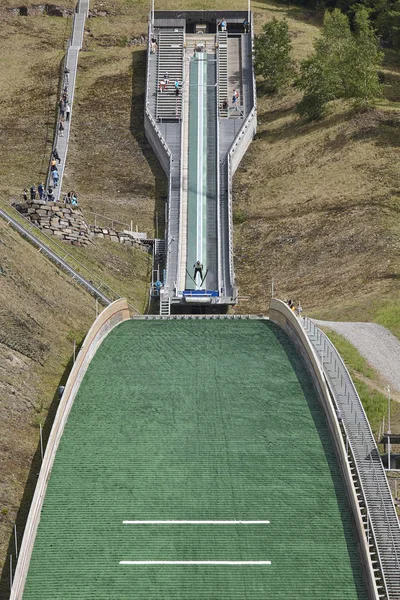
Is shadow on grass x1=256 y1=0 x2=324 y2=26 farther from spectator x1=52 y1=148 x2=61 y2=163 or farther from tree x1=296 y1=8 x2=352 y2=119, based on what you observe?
spectator x1=52 y1=148 x2=61 y2=163

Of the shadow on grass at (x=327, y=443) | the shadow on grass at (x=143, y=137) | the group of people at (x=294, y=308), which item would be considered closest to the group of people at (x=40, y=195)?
the shadow on grass at (x=143, y=137)

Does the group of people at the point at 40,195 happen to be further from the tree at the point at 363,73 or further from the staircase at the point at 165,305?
the tree at the point at 363,73

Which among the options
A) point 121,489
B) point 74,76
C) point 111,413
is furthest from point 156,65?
point 121,489

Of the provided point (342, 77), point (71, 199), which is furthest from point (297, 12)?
point (71, 199)

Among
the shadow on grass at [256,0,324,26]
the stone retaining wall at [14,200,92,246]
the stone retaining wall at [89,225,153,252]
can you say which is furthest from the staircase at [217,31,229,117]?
the stone retaining wall at [14,200,92,246]

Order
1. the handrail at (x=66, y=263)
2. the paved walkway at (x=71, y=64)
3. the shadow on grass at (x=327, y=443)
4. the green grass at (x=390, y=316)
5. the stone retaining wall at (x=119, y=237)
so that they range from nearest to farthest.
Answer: the shadow on grass at (x=327, y=443) → the green grass at (x=390, y=316) → the handrail at (x=66, y=263) → the stone retaining wall at (x=119, y=237) → the paved walkway at (x=71, y=64)

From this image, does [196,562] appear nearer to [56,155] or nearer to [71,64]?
[56,155]

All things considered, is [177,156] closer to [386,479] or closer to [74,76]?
[74,76]
